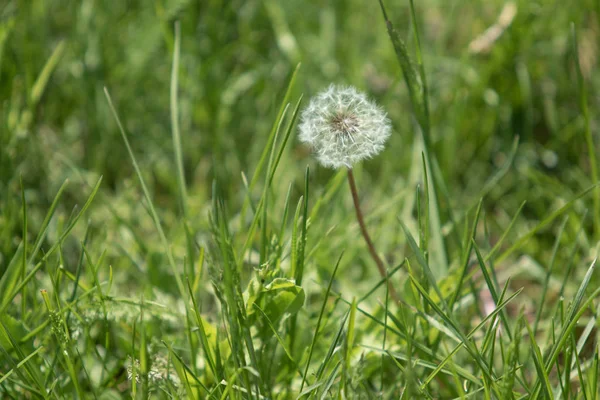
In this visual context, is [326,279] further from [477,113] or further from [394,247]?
[477,113]

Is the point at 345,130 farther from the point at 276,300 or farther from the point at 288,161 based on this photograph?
the point at 288,161

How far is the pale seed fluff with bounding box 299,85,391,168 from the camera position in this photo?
154cm

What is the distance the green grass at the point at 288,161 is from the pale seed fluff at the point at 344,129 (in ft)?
0.76

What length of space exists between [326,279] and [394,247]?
1.86 feet

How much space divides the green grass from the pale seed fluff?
9.1 inches

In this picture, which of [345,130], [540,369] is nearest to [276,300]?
[345,130]

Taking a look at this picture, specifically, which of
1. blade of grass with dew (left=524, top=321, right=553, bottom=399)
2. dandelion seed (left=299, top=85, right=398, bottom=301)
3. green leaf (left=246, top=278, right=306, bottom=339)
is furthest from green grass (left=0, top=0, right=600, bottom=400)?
blade of grass with dew (left=524, top=321, right=553, bottom=399)

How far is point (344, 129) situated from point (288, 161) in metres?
1.03

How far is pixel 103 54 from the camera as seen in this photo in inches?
111

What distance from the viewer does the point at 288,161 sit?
2590 mm

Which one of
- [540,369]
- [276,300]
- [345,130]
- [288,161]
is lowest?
[540,369]

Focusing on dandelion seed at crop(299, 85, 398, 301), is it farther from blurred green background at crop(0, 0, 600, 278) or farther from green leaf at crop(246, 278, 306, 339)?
blurred green background at crop(0, 0, 600, 278)

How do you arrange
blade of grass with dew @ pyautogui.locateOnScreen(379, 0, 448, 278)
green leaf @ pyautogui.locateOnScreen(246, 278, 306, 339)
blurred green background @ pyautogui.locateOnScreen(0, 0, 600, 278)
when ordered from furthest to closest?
blurred green background @ pyautogui.locateOnScreen(0, 0, 600, 278), blade of grass with dew @ pyautogui.locateOnScreen(379, 0, 448, 278), green leaf @ pyautogui.locateOnScreen(246, 278, 306, 339)

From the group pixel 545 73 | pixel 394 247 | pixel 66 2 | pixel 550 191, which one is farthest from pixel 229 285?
pixel 66 2
